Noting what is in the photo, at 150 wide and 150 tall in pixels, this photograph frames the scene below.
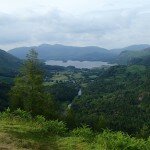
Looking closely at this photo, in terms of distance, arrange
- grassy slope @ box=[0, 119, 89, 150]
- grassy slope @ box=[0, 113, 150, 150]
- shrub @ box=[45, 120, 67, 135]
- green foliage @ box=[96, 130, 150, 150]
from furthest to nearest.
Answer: shrub @ box=[45, 120, 67, 135] → grassy slope @ box=[0, 119, 89, 150] → grassy slope @ box=[0, 113, 150, 150] → green foliage @ box=[96, 130, 150, 150]

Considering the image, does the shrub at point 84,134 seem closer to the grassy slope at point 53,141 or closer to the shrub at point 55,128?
the grassy slope at point 53,141

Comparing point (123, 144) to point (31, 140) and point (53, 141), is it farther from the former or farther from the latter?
point (31, 140)

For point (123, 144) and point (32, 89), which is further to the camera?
point (32, 89)

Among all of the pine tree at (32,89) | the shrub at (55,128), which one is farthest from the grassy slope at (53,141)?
the pine tree at (32,89)

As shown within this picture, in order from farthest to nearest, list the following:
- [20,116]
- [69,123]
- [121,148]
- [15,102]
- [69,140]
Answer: [69,123] < [15,102] < [20,116] < [69,140] < [121,148]

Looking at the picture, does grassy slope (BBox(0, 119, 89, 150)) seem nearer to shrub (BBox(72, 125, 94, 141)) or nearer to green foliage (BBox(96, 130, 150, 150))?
green foliage (BBox(96, 130, 150, 150))

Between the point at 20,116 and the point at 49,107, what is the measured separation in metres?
45.5

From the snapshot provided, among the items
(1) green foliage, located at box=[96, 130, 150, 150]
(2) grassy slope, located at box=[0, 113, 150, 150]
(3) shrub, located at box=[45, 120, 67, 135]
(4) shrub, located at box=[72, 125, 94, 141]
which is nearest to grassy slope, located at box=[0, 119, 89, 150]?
(2) grassy slope, located at box=[0, 113, 150, 150]

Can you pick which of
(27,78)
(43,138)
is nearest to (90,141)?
(43,138)

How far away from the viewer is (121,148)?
77.1ft

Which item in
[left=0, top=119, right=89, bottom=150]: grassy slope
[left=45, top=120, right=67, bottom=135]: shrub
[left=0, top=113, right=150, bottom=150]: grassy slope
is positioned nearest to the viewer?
[left=0, top=113, right=150, bottom=150]: grassy slope

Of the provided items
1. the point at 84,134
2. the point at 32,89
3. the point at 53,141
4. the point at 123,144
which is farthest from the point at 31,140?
the point at 32,89

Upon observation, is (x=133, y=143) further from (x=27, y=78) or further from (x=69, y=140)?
(x=27, y=78)

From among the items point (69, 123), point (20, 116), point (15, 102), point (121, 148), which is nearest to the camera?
point (121, 148)
